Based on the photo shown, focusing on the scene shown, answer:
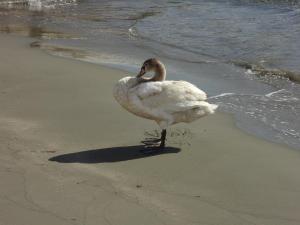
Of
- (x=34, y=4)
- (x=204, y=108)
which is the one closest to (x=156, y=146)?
(x=204, y=108)

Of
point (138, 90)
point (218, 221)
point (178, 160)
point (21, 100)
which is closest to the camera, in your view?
point (218, 221)

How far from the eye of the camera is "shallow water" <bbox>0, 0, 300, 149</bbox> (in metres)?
8.77

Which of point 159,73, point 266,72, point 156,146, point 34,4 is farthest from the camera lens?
point 34,4

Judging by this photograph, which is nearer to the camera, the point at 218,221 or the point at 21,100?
the point at 218,221

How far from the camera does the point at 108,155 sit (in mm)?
6305

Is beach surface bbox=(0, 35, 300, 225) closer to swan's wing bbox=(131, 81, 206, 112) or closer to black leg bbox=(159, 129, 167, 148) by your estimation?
black leg bbox=(159, 129, 167, 148)

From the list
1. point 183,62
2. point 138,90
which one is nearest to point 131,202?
point 138,90

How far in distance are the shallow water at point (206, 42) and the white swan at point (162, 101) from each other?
1.03 m

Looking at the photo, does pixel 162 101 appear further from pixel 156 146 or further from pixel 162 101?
pixel 156 146

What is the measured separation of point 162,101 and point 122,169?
1075 millimetres

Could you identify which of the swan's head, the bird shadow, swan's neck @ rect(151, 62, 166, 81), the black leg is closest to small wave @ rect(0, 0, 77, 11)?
the swan's head

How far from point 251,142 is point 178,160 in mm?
1081

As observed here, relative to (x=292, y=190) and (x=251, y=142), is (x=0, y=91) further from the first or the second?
(x=292, y=190)

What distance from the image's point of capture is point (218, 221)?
4.85m
